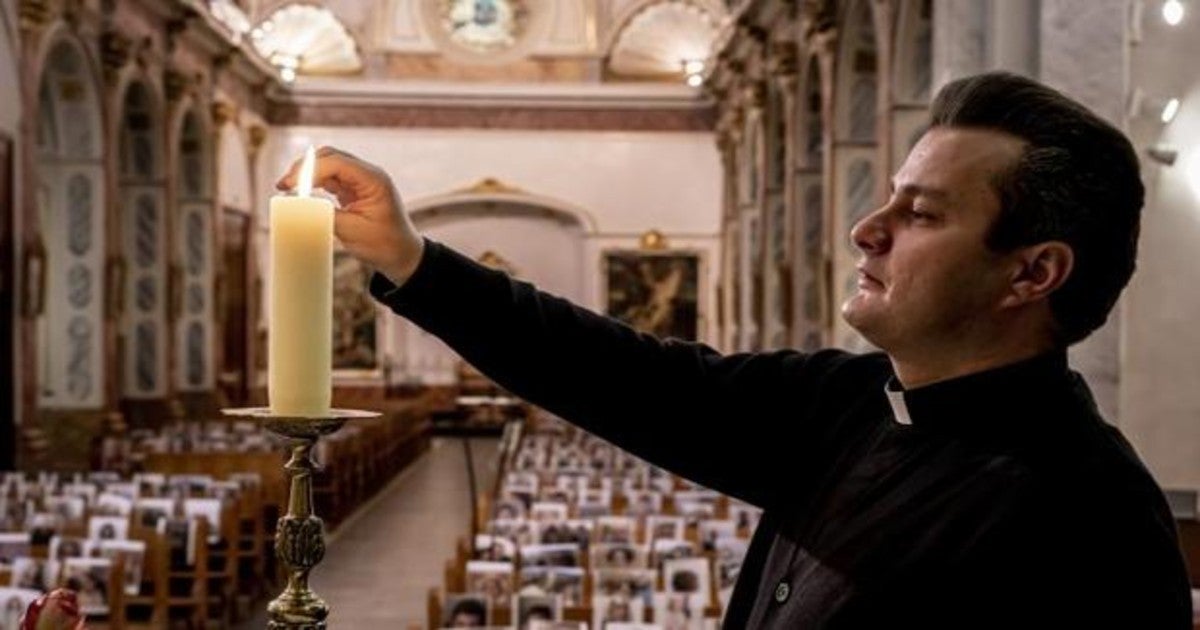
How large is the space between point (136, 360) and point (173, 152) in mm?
3125

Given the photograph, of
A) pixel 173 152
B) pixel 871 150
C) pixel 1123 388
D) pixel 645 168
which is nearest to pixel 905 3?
pixel 871 150

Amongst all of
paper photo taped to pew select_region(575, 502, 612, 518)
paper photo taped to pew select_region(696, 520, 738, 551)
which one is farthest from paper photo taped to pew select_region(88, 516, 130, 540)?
paper photo taped to pew select_region(696, 520, 738, 551)

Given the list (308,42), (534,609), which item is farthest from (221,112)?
(534,609)

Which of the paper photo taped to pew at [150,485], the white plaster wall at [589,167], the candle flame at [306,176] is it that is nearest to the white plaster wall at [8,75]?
the paper photo taped to pew at [150,485]

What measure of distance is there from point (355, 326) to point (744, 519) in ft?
75.9

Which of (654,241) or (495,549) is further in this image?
(654,241)

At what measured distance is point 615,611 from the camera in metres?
6.86

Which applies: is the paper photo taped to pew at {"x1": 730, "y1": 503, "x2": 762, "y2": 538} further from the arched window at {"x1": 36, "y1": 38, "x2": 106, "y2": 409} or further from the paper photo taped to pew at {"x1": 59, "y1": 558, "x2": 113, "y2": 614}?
the arched window at {"x1": 36, "y1": 38, "x2": 106, "y2": 409}

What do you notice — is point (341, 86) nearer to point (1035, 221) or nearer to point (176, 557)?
point (176, 557)

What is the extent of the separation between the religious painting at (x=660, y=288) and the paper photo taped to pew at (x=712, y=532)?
22503 millimetres

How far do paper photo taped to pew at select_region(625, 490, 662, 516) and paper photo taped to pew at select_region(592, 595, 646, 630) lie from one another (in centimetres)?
434

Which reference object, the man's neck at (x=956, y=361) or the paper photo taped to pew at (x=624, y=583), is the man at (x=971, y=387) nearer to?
the man's neck at (x=956, y=361)

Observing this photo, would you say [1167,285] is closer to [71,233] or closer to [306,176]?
[306,176]

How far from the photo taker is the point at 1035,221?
1.83 meters
